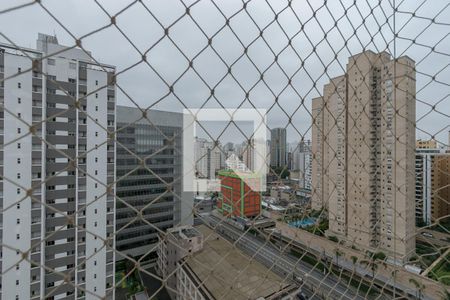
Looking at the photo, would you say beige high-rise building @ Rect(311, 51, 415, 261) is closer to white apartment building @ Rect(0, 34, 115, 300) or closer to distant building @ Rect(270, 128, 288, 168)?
distant building @ Rect(270, 128, 288, 168)

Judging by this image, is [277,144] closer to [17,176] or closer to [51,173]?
[17,176]

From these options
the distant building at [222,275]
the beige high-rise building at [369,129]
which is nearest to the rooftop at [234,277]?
the distant building at [222,275]

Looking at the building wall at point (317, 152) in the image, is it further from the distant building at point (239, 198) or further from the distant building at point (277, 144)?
the distant building at point (239, 198)

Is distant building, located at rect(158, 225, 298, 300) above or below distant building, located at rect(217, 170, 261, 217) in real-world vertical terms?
below

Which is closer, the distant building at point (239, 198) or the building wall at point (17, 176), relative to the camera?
the distant building at point (239, 198)

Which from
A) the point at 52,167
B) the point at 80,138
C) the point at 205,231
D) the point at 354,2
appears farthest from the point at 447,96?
the point at 205,231

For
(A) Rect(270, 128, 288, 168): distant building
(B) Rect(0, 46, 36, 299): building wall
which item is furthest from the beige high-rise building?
(B) Rect(0, 46, 36, 299): building wall

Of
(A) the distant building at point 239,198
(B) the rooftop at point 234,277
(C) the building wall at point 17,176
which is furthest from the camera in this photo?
(C) the building wall at point 17,176

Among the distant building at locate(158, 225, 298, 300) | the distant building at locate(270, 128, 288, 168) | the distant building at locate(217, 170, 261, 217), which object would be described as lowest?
the distant building at locate(158, 225, 298, 300)

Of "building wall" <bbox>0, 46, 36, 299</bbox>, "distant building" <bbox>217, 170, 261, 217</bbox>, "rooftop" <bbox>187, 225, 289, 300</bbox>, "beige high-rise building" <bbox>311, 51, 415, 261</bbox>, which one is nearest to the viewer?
"rooftop" <bbox>187, 225, 289, 300</bbox>

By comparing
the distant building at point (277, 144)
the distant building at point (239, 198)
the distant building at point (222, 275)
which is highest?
the distant building at point (277, 144)

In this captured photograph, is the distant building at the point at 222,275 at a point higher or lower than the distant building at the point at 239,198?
lower
